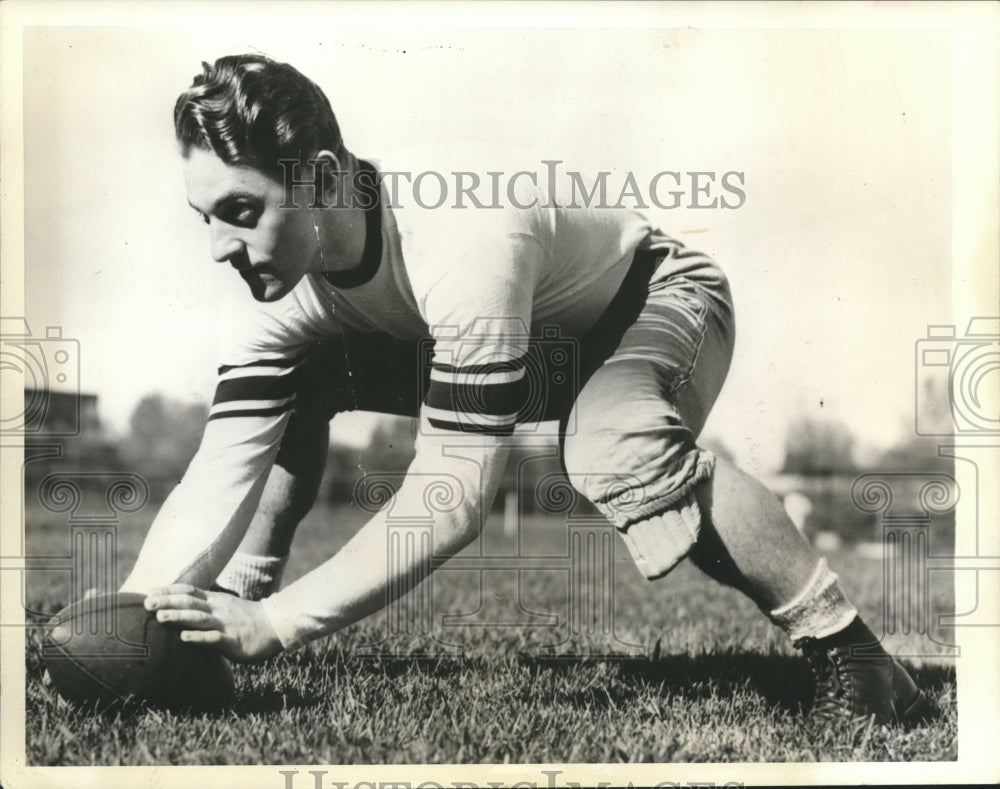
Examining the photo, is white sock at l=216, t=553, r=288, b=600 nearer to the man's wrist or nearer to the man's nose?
the man's wrist

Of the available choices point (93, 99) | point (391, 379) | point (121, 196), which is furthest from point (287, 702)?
point (93, 99)

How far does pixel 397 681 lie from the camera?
267cm

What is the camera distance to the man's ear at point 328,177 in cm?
259

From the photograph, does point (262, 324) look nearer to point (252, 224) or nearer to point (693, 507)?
point (252, 224)

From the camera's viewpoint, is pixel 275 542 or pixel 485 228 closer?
pixel 485 228

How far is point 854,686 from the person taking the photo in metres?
2.57

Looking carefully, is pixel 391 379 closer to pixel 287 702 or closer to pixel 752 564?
pixel 287 702

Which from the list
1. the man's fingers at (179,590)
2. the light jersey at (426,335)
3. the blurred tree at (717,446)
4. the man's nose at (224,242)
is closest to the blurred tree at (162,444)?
the light jersey at (426,335)

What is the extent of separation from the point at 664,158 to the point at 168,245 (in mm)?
1343

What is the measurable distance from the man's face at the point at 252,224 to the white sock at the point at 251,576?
2.28ft

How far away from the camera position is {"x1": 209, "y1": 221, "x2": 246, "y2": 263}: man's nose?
8.57 ft

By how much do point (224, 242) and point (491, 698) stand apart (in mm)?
1372

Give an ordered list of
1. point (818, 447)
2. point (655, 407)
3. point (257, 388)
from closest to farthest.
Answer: point (655, 407)
point (257, 388)
point (818, 447)

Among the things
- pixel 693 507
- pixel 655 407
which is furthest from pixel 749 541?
pixel 655 407
